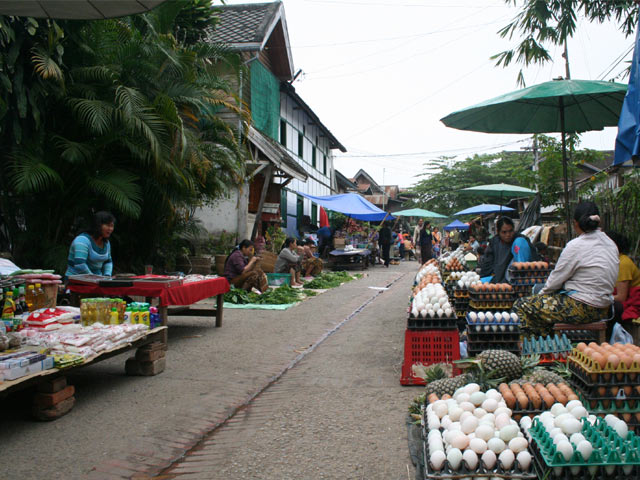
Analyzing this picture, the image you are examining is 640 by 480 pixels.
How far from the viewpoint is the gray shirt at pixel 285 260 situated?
539 inches

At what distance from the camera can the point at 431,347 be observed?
5.22 meters

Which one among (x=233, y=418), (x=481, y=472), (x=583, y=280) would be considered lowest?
(x=233, y=418)

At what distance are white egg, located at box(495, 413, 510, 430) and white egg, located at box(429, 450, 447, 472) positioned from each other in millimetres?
452

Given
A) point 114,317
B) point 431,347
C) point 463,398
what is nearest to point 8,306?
point 114,317

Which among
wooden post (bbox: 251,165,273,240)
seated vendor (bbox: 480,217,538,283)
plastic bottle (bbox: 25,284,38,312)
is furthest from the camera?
wooden post (bbox: 251,165,273,240)

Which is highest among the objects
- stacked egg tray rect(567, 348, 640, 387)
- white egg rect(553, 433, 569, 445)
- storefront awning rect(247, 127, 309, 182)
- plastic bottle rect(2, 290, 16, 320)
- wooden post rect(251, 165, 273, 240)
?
storefront awning rect(247, 127, 309, 182)

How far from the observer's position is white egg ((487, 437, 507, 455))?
2529mm

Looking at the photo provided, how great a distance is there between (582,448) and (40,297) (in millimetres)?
5422

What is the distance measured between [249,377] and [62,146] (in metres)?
5.49

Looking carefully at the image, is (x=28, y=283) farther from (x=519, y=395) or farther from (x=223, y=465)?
(x=519, y=395)

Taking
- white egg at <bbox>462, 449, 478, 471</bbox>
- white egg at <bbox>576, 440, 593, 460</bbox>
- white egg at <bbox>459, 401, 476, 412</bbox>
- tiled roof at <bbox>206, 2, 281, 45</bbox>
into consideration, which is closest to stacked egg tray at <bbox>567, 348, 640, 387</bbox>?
white egg at <bbox>459, 401, 476, 412</bbox>

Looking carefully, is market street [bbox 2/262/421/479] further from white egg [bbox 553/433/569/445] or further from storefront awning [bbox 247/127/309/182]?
storefront awning [bbox 247/127/309/182]

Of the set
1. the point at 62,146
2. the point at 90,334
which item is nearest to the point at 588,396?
the point at 90,334

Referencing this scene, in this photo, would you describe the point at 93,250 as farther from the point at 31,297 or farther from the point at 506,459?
the point at 506,459
